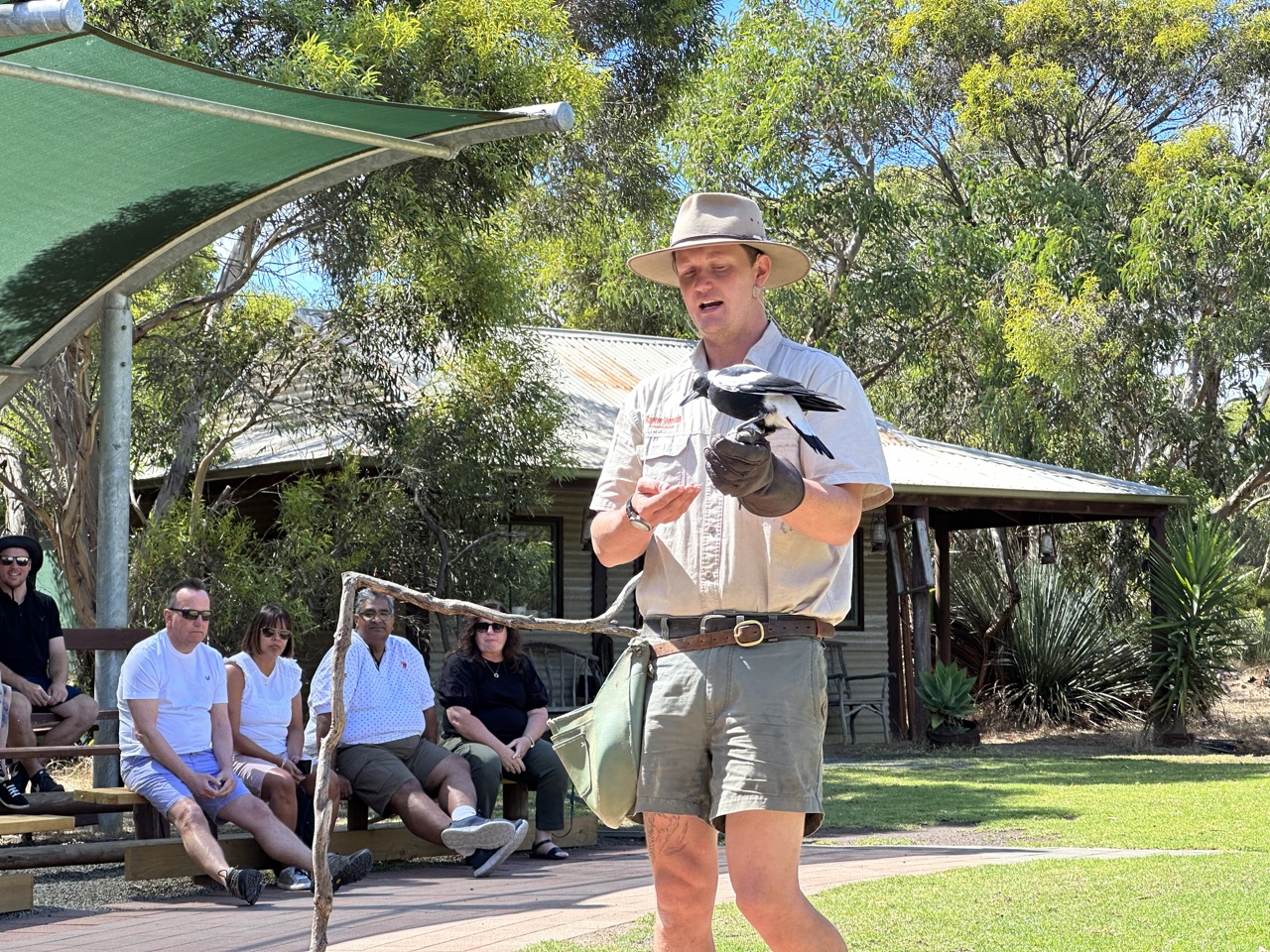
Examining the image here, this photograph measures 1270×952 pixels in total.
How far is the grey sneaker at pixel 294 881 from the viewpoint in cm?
731

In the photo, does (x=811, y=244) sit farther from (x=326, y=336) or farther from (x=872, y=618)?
(x=326, y=336)

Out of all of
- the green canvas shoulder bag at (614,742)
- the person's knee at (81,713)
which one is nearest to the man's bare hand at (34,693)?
the person's knee at (81,713)

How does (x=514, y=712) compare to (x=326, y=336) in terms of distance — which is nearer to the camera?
(x=514, y=712)

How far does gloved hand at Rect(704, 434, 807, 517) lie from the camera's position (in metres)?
3.08

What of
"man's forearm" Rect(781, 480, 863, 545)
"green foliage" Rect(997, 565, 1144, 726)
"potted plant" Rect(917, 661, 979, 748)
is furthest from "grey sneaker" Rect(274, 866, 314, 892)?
"green foliage" Rect(997, 565, 1144, 726)

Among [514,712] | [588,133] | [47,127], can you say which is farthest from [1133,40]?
[47,127]

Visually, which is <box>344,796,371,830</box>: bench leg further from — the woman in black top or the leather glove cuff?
the leather glove cuff

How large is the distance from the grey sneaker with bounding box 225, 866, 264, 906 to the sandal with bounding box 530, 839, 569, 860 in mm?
1973

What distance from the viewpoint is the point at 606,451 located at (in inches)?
648

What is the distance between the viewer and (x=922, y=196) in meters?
26.7

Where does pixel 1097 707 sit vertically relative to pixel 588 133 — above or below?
below

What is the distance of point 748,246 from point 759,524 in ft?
2.08

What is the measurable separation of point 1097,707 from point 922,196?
1067 cm

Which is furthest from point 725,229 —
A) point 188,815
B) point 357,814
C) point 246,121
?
point 357,814
